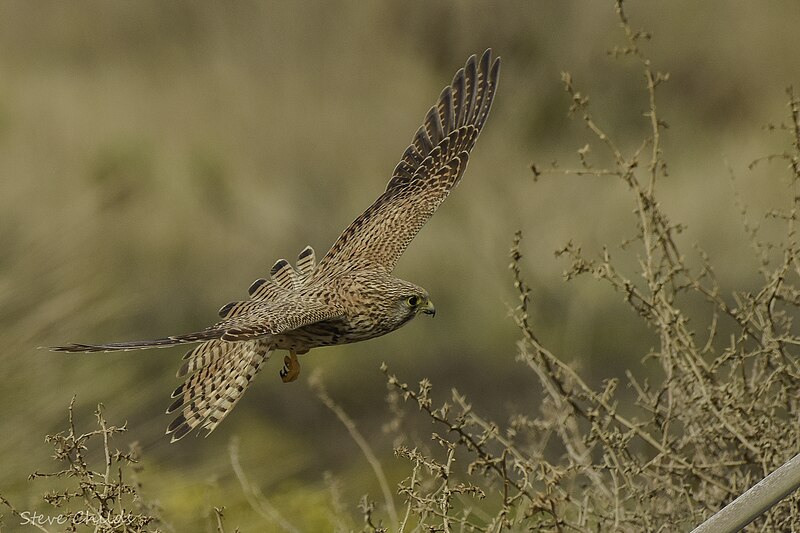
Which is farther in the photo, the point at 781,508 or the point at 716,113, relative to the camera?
the point at 716,113

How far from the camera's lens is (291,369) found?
3834mm

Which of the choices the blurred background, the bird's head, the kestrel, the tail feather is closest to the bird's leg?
the kestrel

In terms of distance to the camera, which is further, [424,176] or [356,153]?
[356,153]

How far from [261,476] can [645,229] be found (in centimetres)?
170

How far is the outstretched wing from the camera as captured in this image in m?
4.47

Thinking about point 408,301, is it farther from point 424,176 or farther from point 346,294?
point 424,176

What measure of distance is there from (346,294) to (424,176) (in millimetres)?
864

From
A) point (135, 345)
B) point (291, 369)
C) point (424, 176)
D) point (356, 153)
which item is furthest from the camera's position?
point (356, 153)

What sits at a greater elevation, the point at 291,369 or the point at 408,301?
the point at 408,301

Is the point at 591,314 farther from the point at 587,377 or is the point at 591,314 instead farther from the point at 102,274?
the point at 102,274

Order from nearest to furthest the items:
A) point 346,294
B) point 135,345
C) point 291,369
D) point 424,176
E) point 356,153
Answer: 1. point 135,345
2. point 291,369
3. point 346,294
4. point 424,176
5. point 356,153

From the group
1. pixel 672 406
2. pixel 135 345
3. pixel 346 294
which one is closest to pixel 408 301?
pixel 346 294

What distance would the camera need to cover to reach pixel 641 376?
25.7ft

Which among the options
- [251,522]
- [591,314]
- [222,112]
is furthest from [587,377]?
[222,112]
